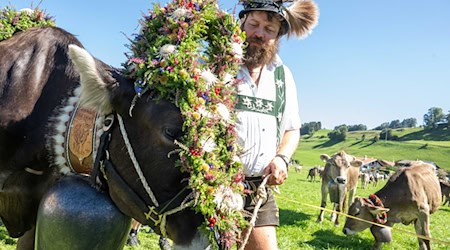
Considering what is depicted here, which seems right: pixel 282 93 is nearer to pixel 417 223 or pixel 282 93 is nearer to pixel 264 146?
pixel 264 146

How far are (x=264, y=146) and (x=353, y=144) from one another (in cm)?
10825

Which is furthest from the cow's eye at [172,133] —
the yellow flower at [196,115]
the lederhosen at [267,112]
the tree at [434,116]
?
the tree at [434,116]

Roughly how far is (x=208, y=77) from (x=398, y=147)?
314ft

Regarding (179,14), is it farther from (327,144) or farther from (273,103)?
(327,144)

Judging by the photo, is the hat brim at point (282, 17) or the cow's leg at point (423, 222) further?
the cow's leg at point (423, 222)

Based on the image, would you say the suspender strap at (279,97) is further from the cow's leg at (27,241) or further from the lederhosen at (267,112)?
the cow's leg at (27,241)

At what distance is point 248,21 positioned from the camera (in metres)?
3.00

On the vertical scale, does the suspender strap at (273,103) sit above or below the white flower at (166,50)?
below

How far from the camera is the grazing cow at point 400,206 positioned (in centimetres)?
969

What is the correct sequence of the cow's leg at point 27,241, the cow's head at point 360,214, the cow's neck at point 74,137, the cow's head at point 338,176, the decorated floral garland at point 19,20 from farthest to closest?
the cow's head at point 338,176, the cow's head at point 360,214, the decorated floral garland at point 19,20, the cow's leg at point 27,241, the cow's neck at point 74,137

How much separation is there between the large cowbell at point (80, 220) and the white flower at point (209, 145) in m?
0.80

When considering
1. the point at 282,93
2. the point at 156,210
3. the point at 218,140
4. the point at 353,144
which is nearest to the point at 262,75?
the point at 282,93

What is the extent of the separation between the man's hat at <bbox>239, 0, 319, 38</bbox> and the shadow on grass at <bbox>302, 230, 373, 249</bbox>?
767cm

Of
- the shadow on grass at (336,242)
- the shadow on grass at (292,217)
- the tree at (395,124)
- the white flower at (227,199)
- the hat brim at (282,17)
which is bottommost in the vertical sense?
the shadow on grass at (292,217)
